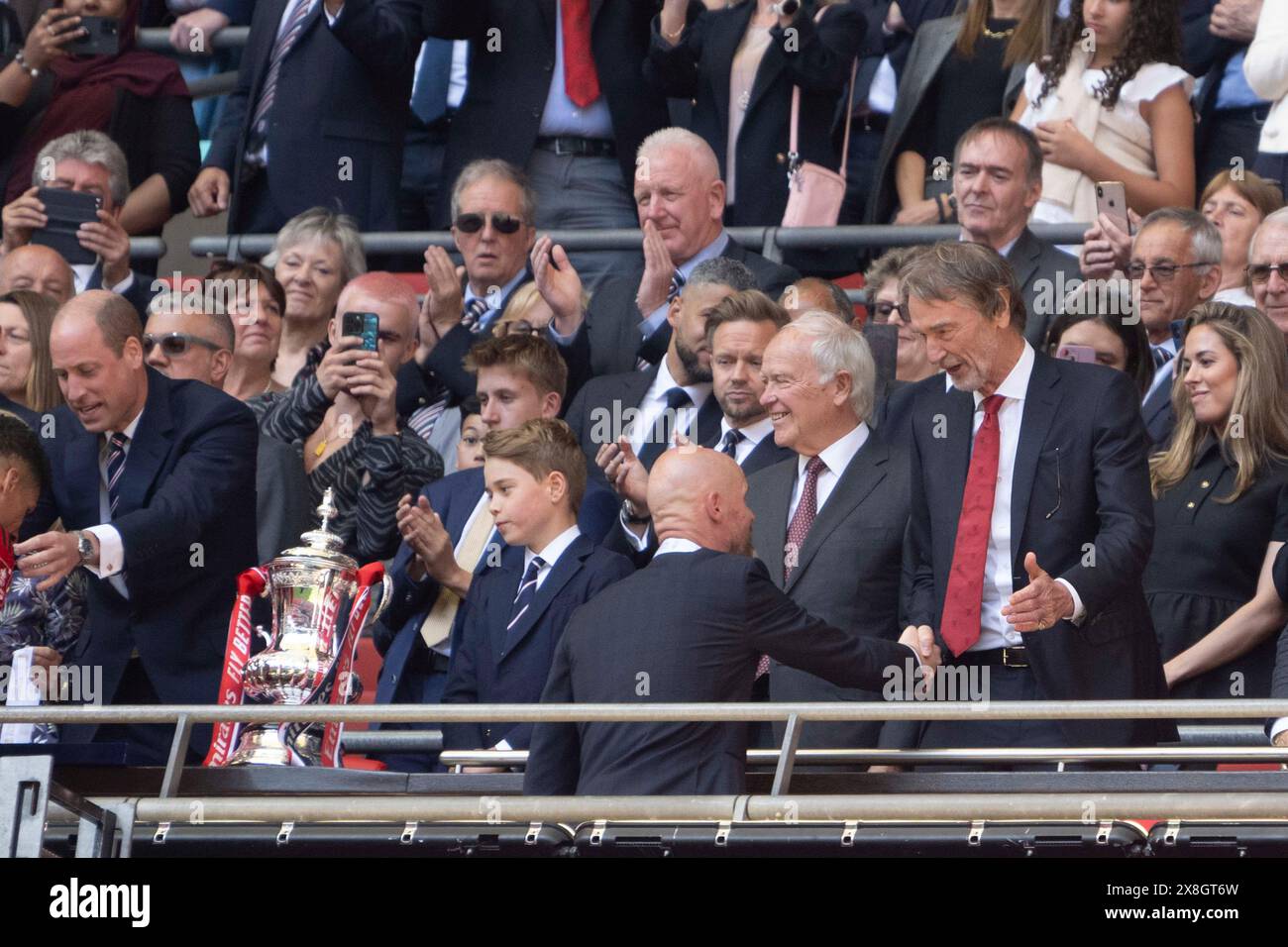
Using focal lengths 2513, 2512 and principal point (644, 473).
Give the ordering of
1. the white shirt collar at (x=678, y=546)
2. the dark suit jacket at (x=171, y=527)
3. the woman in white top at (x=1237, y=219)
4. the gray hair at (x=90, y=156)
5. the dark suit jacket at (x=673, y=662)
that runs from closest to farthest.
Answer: the dark suit jacket at (x=673, y=662)
the white shirt collar at (x=678, y=546)
the dark suit jacket at (x=171, y=527)
the woman in white top at (x=1237, y=219)
the gray hair at (x=90, y=156)

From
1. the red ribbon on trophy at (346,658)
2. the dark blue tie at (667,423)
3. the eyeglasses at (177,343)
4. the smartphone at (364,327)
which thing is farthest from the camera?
the eyeglasses at (177,343)

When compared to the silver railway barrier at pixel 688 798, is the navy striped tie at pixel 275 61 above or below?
above

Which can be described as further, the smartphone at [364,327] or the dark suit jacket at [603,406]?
the smartphone at [364,327]

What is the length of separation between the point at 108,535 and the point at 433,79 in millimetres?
4418

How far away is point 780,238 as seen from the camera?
388 inches

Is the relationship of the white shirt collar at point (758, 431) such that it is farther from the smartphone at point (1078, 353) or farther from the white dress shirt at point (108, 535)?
the white dress shirt at point (108, 535)

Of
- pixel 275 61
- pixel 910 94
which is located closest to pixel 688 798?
pixel 910 94

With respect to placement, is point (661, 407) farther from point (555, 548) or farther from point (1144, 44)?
point (1144, 44)

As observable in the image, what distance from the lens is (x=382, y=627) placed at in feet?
28.1

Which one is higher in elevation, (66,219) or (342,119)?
(342,119)

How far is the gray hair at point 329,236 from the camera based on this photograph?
33.3 ft

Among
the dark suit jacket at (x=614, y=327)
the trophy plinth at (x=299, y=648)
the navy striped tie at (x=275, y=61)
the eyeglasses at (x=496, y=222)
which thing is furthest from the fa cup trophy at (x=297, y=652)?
the navy striped tie at (x=275, y=61)

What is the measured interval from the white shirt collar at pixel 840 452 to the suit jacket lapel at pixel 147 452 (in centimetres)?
201
